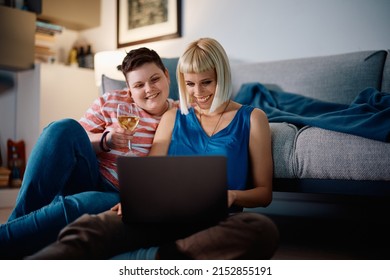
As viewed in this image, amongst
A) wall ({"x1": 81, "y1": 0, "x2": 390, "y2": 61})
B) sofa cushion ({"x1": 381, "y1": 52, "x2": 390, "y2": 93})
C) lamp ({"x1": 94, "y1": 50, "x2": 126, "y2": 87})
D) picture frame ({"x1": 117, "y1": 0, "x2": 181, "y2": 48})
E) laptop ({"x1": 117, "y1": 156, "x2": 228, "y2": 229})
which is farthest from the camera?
picture frame ({"x1": 117, "y1": 0, "x2": 181, "y2": 48})

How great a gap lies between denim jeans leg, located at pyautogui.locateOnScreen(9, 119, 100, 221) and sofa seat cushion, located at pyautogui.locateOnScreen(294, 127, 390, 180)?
725 millimetres

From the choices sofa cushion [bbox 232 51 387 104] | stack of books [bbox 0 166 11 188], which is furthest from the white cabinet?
sofa cushion [bbox 232 51 387 104]

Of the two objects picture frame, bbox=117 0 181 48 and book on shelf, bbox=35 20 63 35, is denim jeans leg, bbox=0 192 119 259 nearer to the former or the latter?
picture frame, bbox=117 0 181 48

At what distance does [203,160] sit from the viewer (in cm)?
84

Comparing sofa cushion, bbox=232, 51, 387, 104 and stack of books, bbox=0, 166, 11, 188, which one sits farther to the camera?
stack of books, bbox=0, 166, 11, 188

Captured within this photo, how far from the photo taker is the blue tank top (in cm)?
119

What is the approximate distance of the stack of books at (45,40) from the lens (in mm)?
2934

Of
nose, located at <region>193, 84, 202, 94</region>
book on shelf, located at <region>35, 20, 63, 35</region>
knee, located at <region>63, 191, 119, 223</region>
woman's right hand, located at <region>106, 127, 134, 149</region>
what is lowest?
knee, located at <region>63, 191, 119, 223</region>

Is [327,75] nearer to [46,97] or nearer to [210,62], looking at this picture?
[210,62]

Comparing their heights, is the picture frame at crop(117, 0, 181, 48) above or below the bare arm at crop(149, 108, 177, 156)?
above

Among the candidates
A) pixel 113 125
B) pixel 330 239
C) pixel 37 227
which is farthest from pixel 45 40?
pixel 330 239

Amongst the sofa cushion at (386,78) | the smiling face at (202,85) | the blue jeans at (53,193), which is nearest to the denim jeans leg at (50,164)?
the blue jeans at (53,193)

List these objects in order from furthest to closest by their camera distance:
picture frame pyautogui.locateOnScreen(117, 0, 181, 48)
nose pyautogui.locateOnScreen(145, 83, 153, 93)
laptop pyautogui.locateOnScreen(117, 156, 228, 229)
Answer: picture frame pyautogui.locateOnScreen(117, 0, 181, 48)
nose pyautogui.locateOnScreen(145, 83, 153, 93)
laptop pyautogui.locateOnScreen(117, 156, 228, 229)
